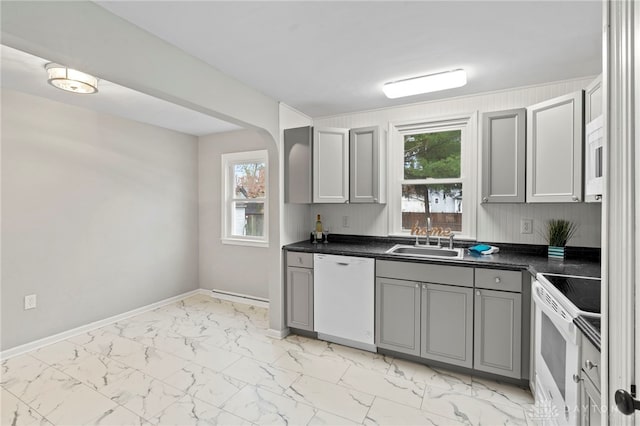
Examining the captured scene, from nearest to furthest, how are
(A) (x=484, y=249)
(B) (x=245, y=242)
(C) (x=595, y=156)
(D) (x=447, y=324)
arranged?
(C) (x=595, y=156), (D) (x=447, y=324), (A) (x=484, y=249), (B) (x=245, y=242)

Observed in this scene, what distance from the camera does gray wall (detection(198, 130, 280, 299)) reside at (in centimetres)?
A: 419

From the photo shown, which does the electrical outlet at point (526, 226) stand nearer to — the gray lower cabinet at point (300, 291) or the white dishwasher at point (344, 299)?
the white dishwasher at point (344, 299)

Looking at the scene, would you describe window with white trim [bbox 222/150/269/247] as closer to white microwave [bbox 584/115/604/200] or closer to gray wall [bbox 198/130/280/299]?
gray wall [bbox 198/130/280/299]

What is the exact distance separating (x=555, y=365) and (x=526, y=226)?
153 centimetres

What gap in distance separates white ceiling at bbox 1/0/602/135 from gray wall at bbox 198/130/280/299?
153 centimetres

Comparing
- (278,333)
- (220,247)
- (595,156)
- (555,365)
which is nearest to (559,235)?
(595,156)

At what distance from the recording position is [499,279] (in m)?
2.24

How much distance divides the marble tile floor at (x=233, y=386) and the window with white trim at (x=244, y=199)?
5.01ft

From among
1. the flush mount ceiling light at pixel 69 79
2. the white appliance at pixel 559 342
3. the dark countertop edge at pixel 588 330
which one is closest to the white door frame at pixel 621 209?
the dark countertop edge at pixel 588 330

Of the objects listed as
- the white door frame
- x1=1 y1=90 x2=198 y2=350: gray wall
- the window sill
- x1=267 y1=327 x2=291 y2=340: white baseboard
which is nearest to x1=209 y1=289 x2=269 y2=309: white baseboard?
x1=1 y1=90 x2=198 y2=350: gray wall

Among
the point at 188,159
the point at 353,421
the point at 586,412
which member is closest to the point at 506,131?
the point at 586,412

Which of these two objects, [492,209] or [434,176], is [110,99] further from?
[492,209]

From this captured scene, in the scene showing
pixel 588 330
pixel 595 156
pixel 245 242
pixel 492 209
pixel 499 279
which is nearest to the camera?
pixel 588 330

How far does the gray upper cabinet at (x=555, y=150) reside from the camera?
2.18 m
